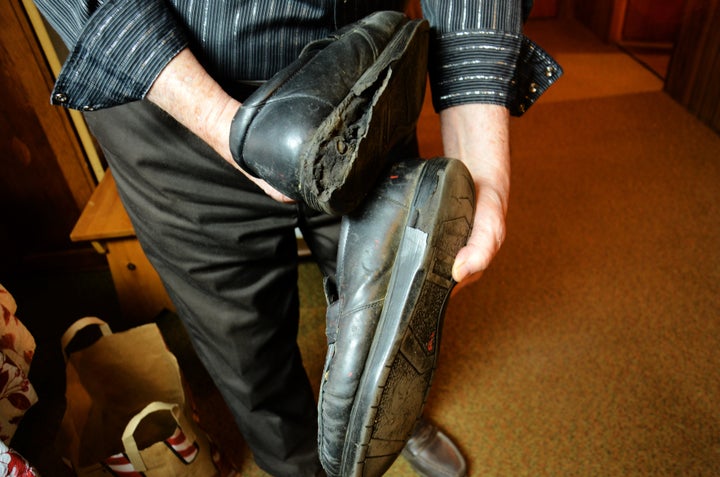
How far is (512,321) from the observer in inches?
51.9

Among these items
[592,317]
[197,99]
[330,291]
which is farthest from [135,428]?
[592,317]

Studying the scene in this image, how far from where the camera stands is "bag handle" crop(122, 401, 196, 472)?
785 mm

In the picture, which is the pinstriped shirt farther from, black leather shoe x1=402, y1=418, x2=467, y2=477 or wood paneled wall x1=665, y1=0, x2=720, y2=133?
wood paneled wall x1=665, y1=0, x2=720, y2=133

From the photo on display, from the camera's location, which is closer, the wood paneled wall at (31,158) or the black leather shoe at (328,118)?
the black leather shoe at (328,118)

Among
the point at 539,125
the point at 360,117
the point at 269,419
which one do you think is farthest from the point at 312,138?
the point at 539,125

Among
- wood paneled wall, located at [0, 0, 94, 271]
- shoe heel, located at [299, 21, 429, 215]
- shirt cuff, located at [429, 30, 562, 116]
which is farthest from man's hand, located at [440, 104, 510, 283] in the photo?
wood paneled wall, located at [0, 0, 94, 271]

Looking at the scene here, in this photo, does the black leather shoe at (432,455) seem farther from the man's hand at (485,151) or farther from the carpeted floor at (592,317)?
the man's hand at (485,151)

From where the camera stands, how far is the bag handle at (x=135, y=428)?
0.78 metres

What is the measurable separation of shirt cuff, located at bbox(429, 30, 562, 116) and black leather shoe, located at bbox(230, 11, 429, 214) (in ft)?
0.55

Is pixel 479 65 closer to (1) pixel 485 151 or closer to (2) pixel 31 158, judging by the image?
(1) pixel 485 151

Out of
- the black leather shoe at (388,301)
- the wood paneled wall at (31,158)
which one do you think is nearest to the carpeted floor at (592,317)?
the wood paneled wall at (31,158)

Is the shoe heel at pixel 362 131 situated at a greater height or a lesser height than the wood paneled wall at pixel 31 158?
greater

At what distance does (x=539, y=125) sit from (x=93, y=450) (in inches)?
71.0

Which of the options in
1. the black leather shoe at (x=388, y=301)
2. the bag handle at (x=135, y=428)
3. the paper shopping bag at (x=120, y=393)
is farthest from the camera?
the paper shopping bag at (x=120, y=393)
